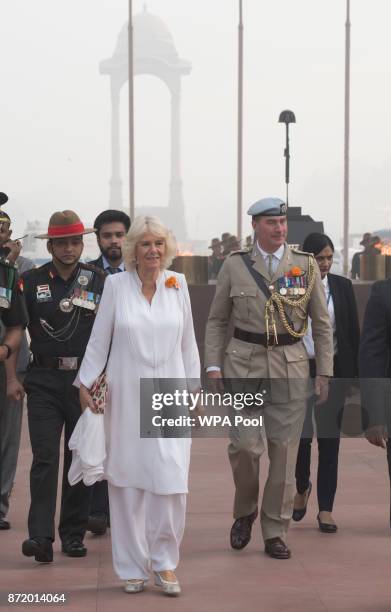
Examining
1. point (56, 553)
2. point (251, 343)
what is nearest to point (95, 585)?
point (56, 553)

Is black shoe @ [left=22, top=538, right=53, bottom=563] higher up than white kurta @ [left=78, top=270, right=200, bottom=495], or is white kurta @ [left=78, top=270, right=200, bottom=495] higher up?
white kurta @ [left=78, top=270, right=200, bottom=495]

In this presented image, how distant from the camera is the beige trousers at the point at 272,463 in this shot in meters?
7.30

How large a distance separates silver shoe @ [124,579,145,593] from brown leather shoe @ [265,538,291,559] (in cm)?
103

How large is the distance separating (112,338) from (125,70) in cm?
8535

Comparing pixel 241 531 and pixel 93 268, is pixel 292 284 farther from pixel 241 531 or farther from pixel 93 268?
pixel 241 531

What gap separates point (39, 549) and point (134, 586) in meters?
0.82

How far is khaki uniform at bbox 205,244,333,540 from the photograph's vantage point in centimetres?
731

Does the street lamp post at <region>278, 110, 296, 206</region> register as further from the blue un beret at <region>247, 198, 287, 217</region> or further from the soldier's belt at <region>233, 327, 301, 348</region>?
the soldier's belt at <region>233, 327, 301, 348</region>

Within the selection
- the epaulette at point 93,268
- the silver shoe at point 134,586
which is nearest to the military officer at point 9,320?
the epaulette at point 93,268

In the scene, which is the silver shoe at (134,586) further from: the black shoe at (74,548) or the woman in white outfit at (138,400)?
the black shoe at (74,548)

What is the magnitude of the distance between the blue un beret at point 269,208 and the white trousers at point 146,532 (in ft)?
5.70

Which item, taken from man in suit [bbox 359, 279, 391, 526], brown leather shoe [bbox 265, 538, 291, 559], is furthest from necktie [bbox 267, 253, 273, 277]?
brown leather shoe [bbox 265, 538, 291, 559]

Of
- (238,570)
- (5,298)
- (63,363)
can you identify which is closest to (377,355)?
(238,570)

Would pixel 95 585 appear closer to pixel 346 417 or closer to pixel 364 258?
pixel 346 417
